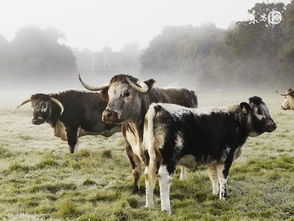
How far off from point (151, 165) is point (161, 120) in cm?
77

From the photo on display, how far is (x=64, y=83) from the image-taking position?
239ft

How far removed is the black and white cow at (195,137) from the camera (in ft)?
21.6

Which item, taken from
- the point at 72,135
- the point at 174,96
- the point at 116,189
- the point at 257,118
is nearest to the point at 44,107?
the point at 72,135

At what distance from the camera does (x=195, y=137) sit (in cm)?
682

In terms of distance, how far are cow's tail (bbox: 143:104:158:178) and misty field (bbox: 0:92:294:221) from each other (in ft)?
2.40

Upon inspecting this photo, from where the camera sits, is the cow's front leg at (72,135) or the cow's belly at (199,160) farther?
the cow's front leg at (72,135)

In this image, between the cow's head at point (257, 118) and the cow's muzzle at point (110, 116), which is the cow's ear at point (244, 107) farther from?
the cow's muzzle at point (110, 116)

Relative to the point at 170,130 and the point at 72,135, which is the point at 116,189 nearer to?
the point at 170,130

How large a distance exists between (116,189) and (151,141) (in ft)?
7.03

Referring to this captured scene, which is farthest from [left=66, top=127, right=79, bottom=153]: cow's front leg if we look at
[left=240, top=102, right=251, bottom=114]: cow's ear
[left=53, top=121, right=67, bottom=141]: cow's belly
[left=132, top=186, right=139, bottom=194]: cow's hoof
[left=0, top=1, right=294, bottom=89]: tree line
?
[left=0, top=1, right=294, bottom=89]: tree line

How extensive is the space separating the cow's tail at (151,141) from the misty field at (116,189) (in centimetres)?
73

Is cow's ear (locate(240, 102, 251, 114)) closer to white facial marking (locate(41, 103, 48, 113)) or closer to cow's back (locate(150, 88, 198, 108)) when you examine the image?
cow's back (locate(150, 88, 198, 108))

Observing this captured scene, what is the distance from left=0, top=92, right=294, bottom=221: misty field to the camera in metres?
6.78

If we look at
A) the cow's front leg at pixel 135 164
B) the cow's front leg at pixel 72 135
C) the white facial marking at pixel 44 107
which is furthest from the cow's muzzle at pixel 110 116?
the white facial marking at pixel 44 107
